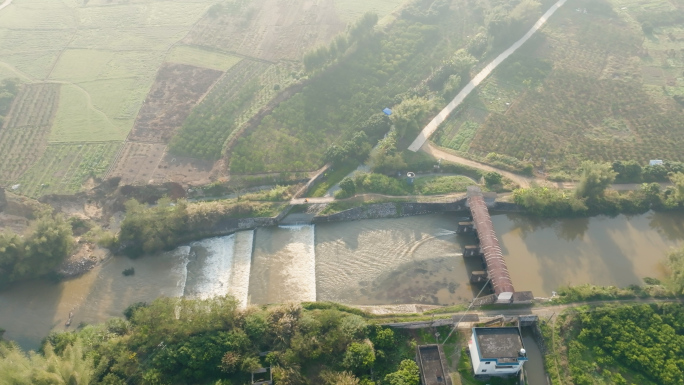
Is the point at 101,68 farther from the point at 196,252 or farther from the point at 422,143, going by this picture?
the point at 422,143

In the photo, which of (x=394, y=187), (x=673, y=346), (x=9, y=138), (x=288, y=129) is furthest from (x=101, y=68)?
(x=673, y=346)

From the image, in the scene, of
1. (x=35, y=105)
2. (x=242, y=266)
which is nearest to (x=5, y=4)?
(x=35, y=105)

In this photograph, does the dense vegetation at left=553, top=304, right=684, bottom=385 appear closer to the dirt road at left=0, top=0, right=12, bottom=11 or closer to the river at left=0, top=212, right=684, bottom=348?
the river at left=0, top=212, right=684, bottom=348

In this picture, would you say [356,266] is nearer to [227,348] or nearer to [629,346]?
[227,348]

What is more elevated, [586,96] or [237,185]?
[586,96]

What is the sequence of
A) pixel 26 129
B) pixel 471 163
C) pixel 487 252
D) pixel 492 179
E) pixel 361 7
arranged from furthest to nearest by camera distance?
pixel 361 7 < pixel 26 129 < pixel 471 163 < pixel 492 179 < pixel 487 252

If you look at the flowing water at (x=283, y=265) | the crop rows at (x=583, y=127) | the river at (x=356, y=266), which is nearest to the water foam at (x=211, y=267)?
the river at (x=356, y=266)

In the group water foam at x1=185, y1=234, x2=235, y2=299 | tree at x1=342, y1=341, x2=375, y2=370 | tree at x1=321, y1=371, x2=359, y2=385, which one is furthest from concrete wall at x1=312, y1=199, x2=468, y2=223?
tree at x1=321, y1=371, x2=359, y2=385

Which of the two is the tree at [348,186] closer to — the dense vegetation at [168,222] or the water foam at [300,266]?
the water foam at [300,266]
